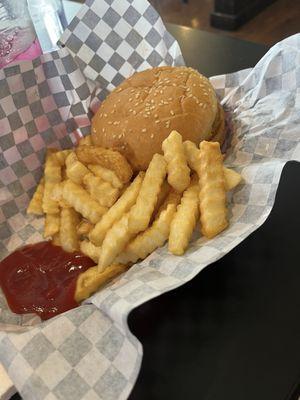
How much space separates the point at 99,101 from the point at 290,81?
2.71ft

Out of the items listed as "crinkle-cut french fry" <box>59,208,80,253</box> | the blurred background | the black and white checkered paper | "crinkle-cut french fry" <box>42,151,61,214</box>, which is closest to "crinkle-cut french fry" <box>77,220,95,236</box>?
"crinkle-cut french fry" <box>59,208,80,253</box>

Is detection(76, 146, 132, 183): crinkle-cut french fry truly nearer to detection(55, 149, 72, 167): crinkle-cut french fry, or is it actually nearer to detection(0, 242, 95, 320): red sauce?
detection(55, 149, 72, 167): crinkle-cut french fry

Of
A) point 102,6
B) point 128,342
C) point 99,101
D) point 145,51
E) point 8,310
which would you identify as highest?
point 102,6

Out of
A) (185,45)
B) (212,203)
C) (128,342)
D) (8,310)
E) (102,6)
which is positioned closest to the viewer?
(128,342)

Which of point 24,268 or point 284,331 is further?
point 24,268

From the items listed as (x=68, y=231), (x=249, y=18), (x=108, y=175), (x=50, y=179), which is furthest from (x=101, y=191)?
(x=249, y=18)

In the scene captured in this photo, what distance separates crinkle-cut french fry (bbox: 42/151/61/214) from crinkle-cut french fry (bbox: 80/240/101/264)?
7.9 inches

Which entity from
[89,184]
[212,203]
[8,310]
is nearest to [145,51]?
[89,184]

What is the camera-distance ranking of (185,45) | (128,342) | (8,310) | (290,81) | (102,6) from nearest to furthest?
(128,342) < (8,310) < (290,81) < (102,6) < (185,45)

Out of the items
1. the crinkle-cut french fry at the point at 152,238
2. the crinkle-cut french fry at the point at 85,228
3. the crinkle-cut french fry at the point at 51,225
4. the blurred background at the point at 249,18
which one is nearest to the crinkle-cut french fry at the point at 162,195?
the crinkle-cut french fry at the point at 152,238

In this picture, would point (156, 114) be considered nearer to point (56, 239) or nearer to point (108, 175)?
point (108, 175)

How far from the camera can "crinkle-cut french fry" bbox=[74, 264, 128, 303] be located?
138 centimetres

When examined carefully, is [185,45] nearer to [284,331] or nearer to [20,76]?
[20,76]

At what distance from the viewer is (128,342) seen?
1069 mm
